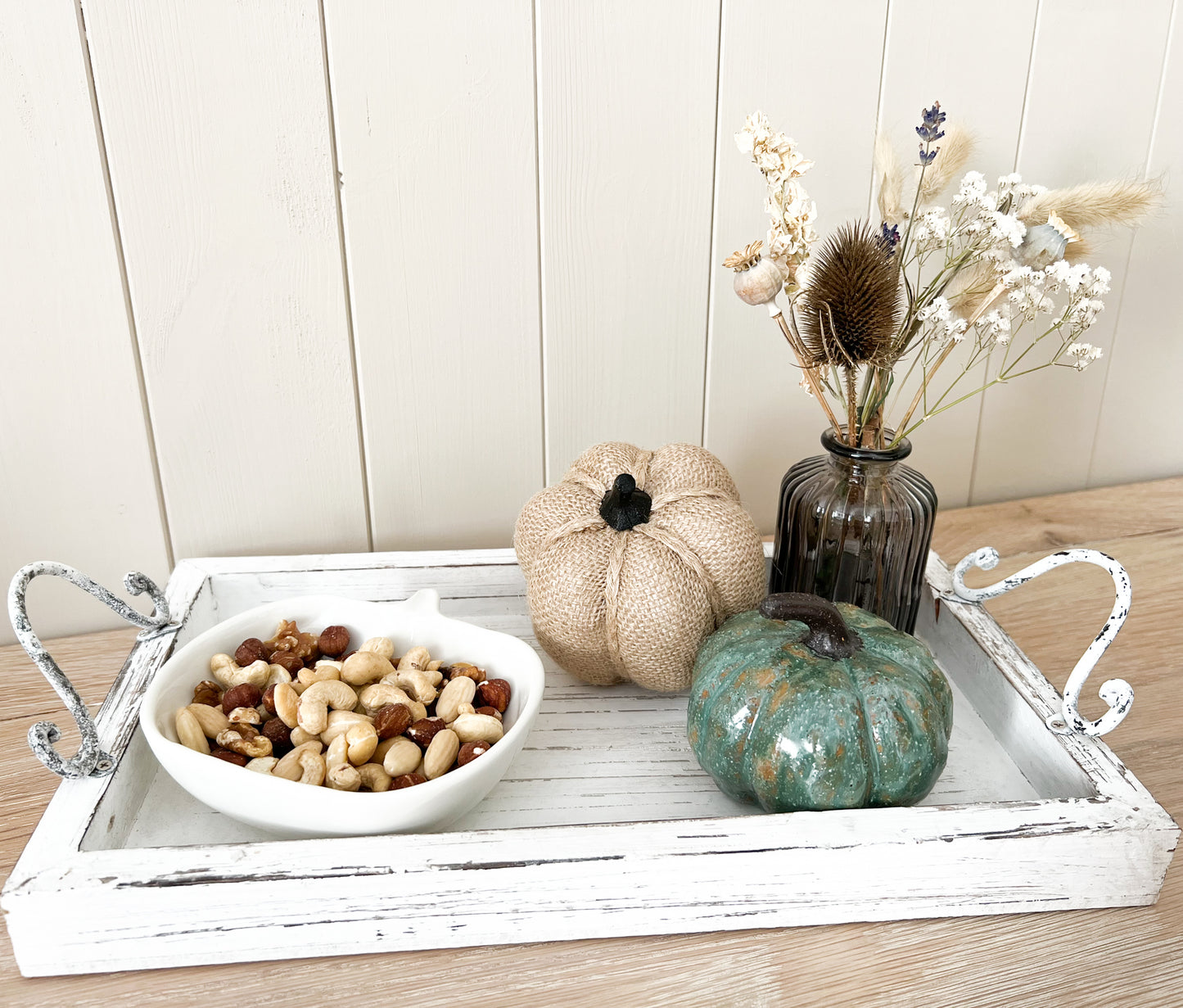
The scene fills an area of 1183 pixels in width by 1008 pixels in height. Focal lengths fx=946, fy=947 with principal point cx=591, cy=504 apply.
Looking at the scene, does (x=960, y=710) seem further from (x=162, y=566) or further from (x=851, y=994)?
(x=162, y=566)

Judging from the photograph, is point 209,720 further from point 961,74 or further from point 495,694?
point 961,74

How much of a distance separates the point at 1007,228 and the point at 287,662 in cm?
59

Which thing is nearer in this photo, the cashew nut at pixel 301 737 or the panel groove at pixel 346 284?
the cashew nut at pixel 301 737

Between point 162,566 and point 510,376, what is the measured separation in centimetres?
37

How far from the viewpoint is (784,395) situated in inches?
37.9

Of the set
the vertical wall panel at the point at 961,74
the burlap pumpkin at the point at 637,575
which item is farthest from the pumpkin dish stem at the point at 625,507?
the vertical wall panel at the point at 961,74

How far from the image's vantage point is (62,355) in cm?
79

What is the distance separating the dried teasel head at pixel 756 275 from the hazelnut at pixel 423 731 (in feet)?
1.16

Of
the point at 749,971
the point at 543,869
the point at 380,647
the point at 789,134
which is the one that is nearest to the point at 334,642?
the point at 380,647

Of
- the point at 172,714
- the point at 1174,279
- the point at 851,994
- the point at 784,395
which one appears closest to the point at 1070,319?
the point at 784,395

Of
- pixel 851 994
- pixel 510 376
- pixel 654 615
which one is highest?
pixel 510 376

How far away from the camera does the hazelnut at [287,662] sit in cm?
67

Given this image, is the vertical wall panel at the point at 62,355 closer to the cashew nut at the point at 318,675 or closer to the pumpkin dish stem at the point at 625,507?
the cashew nut at the point at 318,675

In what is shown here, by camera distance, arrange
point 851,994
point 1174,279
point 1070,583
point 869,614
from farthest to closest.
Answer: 1. point 1174,279
2. point 1070,583
3. point 869,614
4. point 851,994
